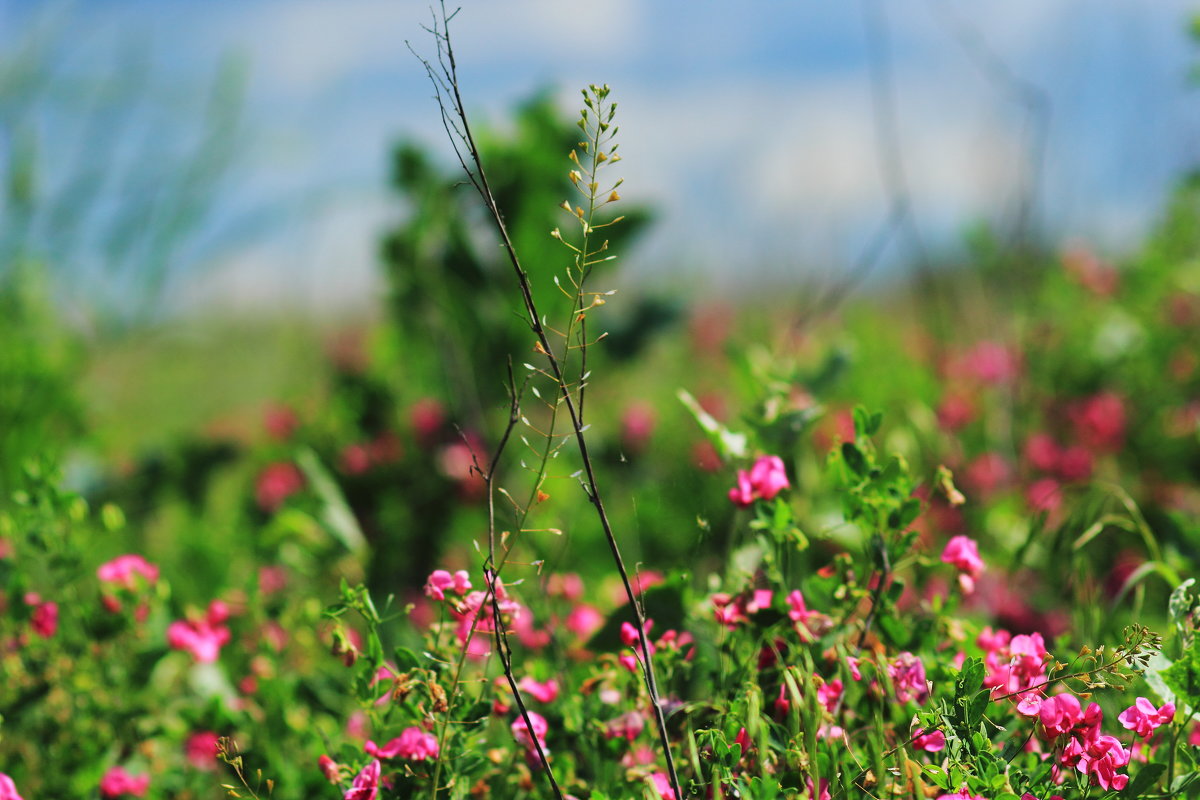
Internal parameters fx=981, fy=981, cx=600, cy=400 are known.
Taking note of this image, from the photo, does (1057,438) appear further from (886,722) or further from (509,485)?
(886,722)

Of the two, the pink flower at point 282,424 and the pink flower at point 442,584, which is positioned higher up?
the pink flower at point 442,584

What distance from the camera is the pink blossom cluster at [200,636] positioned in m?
1.21

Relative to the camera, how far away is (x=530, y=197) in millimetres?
2148

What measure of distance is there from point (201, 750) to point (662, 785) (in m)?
0.72

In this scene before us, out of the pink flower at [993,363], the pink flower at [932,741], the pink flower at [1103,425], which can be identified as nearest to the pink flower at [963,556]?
the pink flower at [932,741]

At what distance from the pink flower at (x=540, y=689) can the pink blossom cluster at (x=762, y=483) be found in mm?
259

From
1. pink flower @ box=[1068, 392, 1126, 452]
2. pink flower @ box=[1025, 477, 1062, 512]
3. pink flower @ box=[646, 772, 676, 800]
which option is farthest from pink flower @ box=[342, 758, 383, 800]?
pink flower @ box=[1068, 392, 1126, 452]

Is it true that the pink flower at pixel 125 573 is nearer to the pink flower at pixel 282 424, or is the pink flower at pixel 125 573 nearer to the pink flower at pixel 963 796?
the pink flower at pixel 963 796

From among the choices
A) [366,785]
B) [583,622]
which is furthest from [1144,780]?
[583,622]

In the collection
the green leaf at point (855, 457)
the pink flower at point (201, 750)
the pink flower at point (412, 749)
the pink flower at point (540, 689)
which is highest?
the green leaf at point (855, 457)

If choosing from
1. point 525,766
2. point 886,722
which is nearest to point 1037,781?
point 886,722

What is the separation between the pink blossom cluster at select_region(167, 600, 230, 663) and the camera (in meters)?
1.21

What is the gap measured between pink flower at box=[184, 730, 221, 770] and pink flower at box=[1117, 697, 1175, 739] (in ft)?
3.29

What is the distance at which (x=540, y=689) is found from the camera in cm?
95
